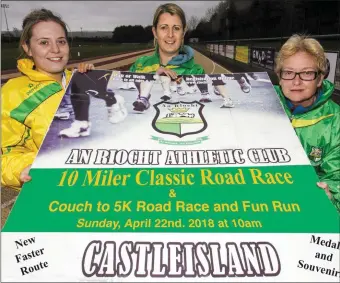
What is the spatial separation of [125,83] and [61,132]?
1.94 feet

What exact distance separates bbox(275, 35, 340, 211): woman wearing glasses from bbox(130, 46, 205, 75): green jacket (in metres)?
0.91

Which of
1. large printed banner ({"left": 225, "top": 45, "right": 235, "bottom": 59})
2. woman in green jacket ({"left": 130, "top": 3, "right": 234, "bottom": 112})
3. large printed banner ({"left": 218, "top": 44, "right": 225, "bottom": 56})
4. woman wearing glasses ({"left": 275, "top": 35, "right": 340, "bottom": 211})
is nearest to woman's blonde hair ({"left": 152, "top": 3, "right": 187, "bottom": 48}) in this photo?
woman in green jacket ({"left": 130, "top": 3, "right": 234, "bottom": 112})

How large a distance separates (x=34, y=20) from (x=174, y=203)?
5.29 ft

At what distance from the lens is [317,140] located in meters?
1.97

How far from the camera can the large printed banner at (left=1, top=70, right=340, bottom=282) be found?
4.40 feet

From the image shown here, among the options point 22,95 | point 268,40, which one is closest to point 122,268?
point 22,95

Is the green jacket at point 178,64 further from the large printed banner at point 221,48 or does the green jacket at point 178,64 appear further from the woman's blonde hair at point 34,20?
the large printed banner at point 221,48

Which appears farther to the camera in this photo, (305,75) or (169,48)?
(169,48)

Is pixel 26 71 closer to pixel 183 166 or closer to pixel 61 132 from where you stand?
pixel 61 132

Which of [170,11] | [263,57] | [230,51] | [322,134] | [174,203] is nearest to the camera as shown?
[174,203]

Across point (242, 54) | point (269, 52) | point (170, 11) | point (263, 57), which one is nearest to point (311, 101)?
point (170, 11)

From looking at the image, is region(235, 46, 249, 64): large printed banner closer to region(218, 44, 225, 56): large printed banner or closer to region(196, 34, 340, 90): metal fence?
region(196, 34, 340, 90): metal fence

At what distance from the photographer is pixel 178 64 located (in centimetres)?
285

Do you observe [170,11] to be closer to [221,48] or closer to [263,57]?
[263,57]
